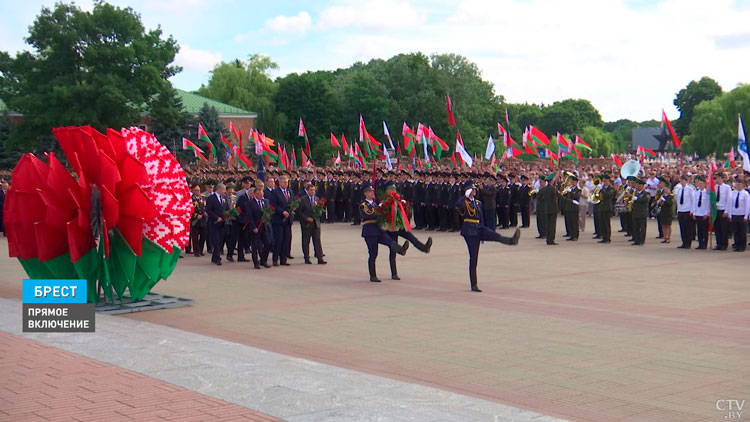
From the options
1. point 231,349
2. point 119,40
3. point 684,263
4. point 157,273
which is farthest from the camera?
point 119,40

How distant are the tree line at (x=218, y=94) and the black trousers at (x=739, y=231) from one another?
4403 centimetres

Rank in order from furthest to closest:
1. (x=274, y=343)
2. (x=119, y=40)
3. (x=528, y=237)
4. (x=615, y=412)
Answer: (x=119, y=40) < (x=528, y=237) < (x=274, y=343) < (x=615, y=412)

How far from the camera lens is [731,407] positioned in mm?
7195

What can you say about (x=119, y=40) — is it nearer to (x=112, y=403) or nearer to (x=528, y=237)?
(x=528, y=237)

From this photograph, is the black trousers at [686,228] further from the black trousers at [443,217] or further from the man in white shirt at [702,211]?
the black trousers at [443,217]

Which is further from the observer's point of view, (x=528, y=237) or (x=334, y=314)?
(x=528, y=237)

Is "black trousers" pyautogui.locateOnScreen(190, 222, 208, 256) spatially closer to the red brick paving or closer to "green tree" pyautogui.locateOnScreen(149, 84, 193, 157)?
the red brick paving

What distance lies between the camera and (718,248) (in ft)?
71.0

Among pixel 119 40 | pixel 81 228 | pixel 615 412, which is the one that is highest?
pixel 119 40

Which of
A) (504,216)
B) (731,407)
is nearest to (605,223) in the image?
(504,216)

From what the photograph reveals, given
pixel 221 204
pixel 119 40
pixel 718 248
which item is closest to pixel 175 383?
pixel 221 204

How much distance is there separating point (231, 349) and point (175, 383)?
160cm

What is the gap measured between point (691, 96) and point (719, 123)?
48346 millimetres

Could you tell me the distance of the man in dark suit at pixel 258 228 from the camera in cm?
1875
